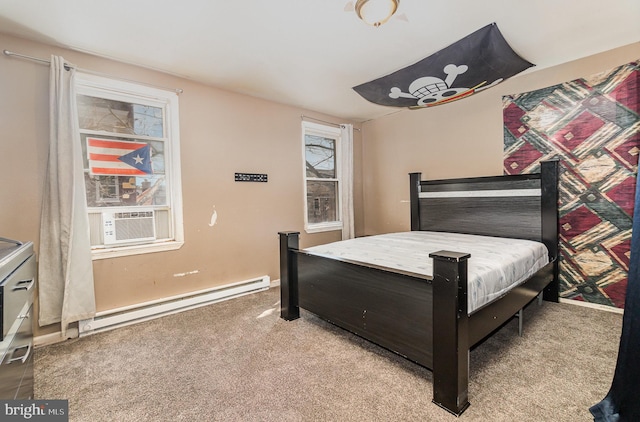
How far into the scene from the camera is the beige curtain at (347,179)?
4203 millimetres

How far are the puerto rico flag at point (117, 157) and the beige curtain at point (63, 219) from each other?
0.21m

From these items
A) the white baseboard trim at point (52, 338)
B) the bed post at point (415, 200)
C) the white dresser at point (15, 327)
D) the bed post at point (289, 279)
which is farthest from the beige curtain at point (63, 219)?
the bed post at point (415, 200)

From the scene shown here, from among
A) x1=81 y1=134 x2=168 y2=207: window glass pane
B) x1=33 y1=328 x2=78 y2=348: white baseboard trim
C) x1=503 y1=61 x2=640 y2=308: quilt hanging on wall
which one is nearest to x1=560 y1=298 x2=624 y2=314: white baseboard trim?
x1=503 y1=61 x2=640 y2=308: quilt hanging on wall

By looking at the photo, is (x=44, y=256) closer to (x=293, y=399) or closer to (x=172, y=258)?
(x=172, y=258)

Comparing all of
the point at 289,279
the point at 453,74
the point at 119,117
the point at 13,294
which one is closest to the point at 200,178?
the point at 119,117

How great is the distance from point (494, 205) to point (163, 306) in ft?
11.4

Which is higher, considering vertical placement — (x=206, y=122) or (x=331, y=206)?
(x=206, y=122)

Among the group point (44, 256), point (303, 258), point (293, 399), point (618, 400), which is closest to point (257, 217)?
point (303, 258)

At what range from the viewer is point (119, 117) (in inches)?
103

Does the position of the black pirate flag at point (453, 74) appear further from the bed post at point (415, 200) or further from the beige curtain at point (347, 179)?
the bed post at point (415, 200)

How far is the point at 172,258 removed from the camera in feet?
9.24

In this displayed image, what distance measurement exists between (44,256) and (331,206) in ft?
10.5

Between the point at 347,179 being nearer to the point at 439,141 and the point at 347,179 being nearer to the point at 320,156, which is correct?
the point at 320,156

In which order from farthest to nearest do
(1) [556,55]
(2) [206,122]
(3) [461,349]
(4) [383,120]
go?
(4) [383,120]
(2) [206,122]
(1) [556,55]
(3) [461,349]
